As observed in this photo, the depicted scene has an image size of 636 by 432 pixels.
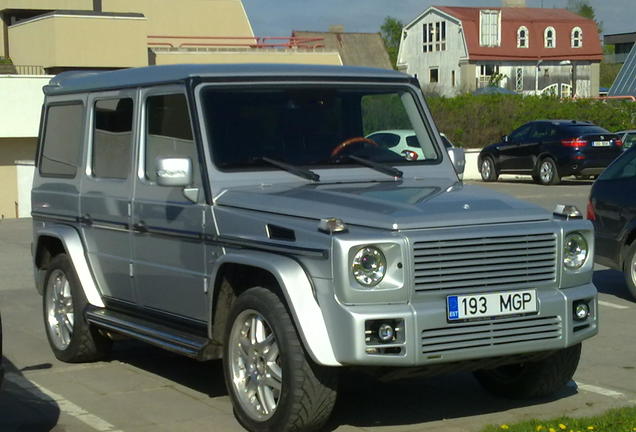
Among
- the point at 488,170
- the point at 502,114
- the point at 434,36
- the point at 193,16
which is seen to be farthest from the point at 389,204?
the point at 434,36

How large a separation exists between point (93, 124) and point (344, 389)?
279 centimetres

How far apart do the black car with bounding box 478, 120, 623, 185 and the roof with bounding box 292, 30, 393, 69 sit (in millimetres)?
49396

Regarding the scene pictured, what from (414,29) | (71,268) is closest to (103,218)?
(71,268)

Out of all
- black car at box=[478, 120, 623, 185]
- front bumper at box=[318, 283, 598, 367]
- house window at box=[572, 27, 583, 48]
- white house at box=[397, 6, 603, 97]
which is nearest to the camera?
front bumper at box=[318, 283, 598, 367]

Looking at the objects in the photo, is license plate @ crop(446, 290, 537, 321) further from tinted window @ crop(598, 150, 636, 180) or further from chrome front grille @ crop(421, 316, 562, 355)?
tinted window @ crop(598, 150, 636, 180)

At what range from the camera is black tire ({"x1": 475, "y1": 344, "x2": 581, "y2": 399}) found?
297 inches

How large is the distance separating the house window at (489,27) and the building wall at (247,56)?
48.9 meters

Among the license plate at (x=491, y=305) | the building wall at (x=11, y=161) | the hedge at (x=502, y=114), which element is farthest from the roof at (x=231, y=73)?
the hedge at (x=502, y=114)

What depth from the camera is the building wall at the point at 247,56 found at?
1806 inches

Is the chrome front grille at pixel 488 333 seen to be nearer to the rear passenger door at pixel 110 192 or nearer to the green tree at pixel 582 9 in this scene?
the rear passenger door at pixel 110 192

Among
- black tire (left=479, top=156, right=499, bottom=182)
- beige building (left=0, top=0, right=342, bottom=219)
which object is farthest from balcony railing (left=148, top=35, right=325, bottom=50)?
black tire (left=479, top=156, right=499, bottom=182)

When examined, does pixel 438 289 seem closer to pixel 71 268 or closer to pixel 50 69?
pixel 71 268

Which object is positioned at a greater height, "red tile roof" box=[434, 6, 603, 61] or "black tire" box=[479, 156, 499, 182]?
"red tile roof" box=[434, 6, 603, 61]

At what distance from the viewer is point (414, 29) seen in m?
102
